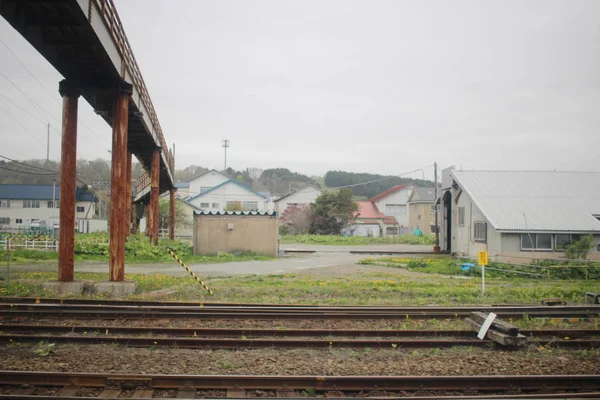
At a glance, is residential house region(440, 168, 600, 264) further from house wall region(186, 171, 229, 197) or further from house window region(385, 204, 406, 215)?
house wall region(186, 171, 229, 197)

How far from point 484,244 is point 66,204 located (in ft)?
73.4

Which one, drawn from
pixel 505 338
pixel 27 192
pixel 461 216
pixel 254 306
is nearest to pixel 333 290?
pixel 254 306

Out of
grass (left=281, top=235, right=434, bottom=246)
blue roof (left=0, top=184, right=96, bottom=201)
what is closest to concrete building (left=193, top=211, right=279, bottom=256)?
grass (left=281, top=235, right=434, bottom=246)

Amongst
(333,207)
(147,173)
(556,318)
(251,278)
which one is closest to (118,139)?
(251,278)

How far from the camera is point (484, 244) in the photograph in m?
26.9

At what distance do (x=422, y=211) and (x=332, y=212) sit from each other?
15.0m

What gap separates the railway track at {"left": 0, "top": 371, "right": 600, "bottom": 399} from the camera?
6.18 meters

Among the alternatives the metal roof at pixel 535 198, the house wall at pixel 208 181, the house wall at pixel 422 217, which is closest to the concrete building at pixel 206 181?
the house wall at pixel 208 181

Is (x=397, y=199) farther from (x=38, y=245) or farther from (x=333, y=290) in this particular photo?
(x=333, y=290)

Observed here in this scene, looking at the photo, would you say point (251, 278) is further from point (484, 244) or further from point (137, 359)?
point (484, 244)

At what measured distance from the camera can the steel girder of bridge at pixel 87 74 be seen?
10.6 m

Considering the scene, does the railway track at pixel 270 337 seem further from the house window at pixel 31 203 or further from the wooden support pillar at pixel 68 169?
the house window at pixel 31 203

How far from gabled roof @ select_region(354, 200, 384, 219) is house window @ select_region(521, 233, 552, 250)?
41229 mm

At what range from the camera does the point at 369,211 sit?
71875 millimetres
